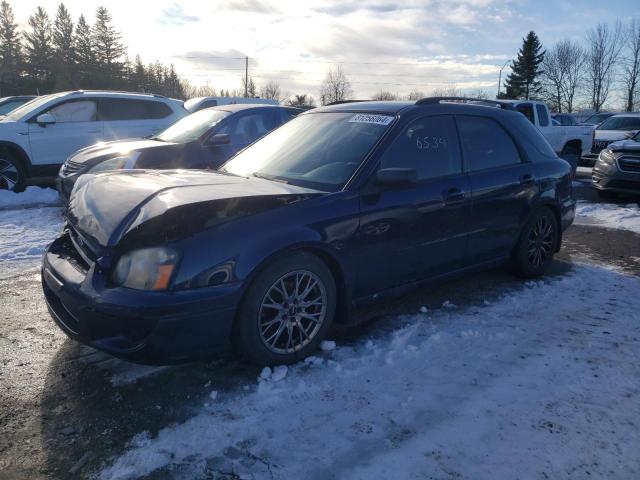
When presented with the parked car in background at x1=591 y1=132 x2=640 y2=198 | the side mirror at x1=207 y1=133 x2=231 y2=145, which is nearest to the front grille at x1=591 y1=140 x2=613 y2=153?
the parked car in background at x1=591 y1=132 x2=640 y2=198

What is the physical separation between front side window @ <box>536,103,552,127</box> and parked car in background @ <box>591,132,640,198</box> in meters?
3.79

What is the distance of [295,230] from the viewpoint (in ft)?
9.87

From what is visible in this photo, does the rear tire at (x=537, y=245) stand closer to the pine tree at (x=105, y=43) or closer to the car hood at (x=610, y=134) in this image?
the car hood at (x=610, y=134)

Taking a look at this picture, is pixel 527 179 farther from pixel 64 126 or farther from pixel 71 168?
pixel 64 126

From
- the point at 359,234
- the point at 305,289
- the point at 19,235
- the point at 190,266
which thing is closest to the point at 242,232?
the point at 190,266

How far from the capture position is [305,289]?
3.16 m

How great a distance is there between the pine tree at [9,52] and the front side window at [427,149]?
5212cm

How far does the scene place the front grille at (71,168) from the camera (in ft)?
23.9

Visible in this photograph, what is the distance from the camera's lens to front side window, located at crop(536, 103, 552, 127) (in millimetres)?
13532

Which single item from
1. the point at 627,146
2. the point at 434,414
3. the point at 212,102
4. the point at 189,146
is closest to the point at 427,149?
the point at 434,414

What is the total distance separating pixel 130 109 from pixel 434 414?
950cm

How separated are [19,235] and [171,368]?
4.29m

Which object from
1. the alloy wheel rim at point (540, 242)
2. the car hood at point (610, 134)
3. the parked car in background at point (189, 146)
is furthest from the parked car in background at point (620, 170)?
the car hood at point (610, 134)

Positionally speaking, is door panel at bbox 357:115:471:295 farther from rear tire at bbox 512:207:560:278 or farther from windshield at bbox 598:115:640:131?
windshield at bbox 598:115:640:131
